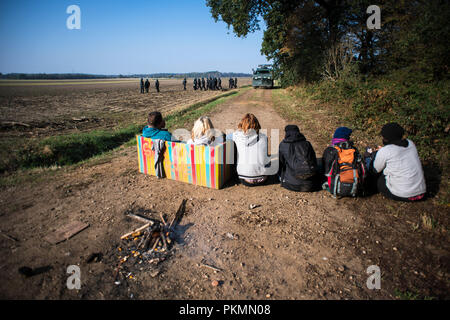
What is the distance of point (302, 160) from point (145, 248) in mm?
2886

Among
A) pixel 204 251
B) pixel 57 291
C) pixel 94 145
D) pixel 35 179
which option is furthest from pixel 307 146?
pixel 94 145

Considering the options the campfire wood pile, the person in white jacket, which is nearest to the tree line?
the person in white jacket

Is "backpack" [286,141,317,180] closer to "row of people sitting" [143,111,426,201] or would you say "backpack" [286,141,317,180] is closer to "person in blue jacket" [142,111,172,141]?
"row of people sitting" [143,111,426,201]

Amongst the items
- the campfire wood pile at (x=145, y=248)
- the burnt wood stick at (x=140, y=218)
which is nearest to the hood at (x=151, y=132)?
the burnt wood stick at (x=140, y=218)

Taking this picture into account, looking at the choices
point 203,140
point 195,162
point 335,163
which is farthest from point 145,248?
point 335,163

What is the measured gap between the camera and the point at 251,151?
4.35 meters

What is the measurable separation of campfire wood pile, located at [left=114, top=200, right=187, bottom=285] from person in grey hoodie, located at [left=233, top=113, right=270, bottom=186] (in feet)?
5.62

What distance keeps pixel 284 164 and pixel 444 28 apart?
335 inches

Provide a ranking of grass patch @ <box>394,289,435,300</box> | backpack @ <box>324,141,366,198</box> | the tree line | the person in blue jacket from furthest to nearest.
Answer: the tree line < the person in blue jacket < backpack @ <box>324,141,366,198</box> < grass patch @ <box>394,289,435,300</box>

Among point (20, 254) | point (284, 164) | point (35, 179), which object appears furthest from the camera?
point (35, 179)

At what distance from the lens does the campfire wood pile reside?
2754mm

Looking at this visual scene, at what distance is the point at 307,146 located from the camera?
13.3 ft

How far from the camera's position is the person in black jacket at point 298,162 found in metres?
4.05
